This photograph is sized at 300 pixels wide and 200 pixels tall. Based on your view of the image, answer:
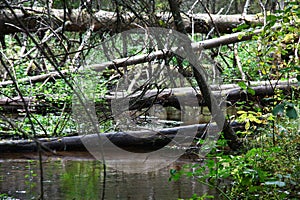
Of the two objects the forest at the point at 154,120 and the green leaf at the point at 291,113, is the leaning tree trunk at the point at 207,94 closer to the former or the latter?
the forest at the point at 154,120

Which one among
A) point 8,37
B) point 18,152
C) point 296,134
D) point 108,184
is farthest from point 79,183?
point 8,37

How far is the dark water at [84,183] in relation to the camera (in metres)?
4.40

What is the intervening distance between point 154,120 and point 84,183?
313 centimetres

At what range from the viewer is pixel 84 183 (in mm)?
4836

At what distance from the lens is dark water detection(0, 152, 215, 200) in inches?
173

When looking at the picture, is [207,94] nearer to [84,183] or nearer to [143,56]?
[84,183]

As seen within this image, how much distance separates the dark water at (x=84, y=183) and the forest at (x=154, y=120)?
11mm

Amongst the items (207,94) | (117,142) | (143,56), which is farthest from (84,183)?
(143,56)

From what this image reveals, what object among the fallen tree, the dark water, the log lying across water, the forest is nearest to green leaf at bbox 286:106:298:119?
the forest

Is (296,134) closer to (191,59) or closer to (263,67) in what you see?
(263,67)

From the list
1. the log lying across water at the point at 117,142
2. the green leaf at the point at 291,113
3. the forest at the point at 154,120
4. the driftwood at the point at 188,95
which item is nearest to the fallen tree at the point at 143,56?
the forest at the point at 154,120

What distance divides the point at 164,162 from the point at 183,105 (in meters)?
1.78

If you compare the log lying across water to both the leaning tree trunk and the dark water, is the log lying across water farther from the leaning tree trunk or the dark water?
the leaning tree trunk

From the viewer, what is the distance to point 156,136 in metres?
6.79
